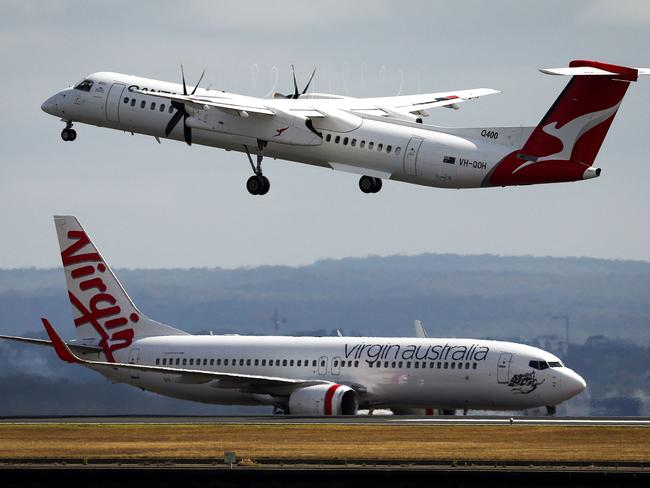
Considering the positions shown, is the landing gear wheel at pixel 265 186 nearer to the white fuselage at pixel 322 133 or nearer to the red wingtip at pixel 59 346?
the white fuselage at pixel 322 133

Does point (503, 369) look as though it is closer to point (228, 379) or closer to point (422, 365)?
point (422, 365)

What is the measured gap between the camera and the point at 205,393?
92188 millimetres

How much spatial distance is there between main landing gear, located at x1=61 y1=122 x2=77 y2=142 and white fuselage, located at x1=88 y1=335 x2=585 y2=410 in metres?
14.8

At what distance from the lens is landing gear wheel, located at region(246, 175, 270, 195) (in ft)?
251

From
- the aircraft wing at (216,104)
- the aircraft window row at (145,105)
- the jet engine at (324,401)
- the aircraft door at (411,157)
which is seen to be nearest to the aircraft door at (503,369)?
the jet engine at (324,401)

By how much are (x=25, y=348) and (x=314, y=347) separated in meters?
61.0

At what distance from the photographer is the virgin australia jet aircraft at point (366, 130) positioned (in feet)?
234

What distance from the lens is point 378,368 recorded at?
88438mm

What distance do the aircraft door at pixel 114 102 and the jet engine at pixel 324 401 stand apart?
55.9 feet

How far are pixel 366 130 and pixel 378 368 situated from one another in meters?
17.3

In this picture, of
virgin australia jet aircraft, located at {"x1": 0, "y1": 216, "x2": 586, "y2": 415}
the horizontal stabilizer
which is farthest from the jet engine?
the horizontal stabilizer

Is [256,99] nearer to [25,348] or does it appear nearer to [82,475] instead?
[82,475]

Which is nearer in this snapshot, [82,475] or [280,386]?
[82,475]

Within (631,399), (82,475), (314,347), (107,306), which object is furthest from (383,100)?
(631,399)
